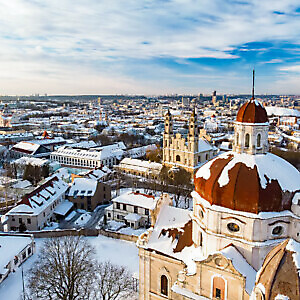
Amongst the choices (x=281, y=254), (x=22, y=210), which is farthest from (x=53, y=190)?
(x=281, y=254)

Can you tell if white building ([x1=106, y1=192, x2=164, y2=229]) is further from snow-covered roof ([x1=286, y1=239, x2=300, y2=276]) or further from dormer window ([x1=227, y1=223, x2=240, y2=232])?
snow-covered roof ([x1=286, y1=239, x2=300, y2=276])

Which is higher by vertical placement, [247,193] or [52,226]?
[247,193]

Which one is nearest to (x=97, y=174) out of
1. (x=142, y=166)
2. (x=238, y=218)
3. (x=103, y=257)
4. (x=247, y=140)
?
(x=142, y=166)

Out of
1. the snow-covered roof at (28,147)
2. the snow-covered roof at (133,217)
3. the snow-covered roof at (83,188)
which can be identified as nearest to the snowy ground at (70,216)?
the snow-covered roof at (83,188)

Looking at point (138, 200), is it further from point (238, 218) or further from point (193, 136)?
point (193, 136)

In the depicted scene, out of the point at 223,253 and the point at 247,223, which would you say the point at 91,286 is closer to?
the point at 223,253

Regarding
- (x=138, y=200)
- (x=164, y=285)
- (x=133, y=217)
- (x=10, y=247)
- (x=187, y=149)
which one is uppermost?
(x=187, y=149)
